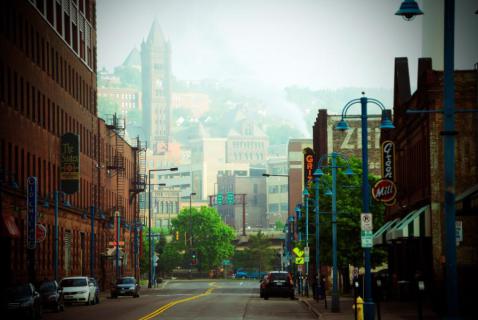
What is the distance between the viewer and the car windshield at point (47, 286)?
2215 inches

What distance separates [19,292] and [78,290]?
21.9 m

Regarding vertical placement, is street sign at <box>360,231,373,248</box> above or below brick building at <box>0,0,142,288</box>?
below

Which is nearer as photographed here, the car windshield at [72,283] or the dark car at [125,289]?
the car windshield at [72,283]

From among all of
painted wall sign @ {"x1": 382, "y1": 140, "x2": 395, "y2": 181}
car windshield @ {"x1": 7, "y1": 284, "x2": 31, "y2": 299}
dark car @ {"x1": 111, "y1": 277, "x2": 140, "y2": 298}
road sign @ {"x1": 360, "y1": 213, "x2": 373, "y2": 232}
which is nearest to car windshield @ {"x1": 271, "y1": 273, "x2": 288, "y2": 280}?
dark car @ {"x1": 111, "y1": 277, "x2": 140, "y2": 298}

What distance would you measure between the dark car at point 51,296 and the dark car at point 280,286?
23.5 metres

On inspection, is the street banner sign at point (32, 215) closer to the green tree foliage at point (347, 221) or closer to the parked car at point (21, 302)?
the green tree foliage at point (347, 221)

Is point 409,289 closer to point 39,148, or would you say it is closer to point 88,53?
point 39,148

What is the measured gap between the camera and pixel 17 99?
76438mm

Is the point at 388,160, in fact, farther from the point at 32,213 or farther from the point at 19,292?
the point at 19,292

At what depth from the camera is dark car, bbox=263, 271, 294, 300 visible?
256 ft

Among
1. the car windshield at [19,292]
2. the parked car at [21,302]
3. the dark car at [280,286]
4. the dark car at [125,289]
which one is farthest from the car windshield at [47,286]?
the dark car at [125,289]

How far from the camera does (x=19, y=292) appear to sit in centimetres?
4391

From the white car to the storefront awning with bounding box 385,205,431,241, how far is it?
60.0ft

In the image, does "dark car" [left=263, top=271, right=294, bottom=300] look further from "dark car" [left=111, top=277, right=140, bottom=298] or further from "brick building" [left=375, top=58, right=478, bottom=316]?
"brick building" [left=375, top=58, right=478, bottom=316]
